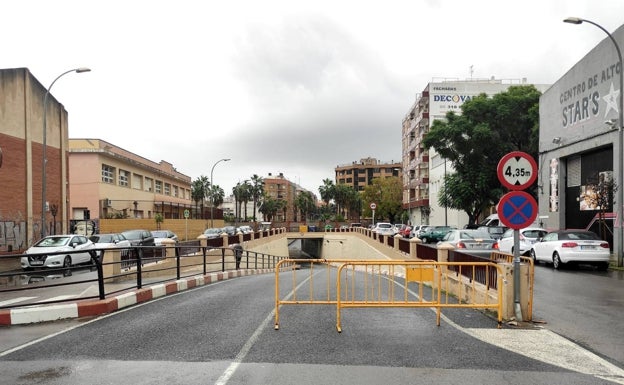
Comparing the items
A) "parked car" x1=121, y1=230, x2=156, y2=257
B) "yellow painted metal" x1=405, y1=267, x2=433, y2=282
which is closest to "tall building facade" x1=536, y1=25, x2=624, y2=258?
"yellow painted metal" x1=405, y1=267, x2=433, y2=282

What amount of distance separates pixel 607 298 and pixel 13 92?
95.6ft


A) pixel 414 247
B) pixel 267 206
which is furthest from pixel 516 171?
pixel 267 206

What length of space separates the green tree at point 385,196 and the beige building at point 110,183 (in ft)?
132

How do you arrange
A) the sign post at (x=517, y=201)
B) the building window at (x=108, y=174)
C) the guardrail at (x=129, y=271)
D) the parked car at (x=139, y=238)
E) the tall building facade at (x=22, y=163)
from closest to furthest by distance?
the sign post at (x=517, y=201) < the guardrail at (x=129, y=271) < the tall building facade at (x=22, y=163) < the parked car at (x=139, y=238) < the building window at (x=108, y=174)

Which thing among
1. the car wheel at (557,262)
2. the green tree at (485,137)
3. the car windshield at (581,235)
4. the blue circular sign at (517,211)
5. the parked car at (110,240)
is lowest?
the car wheel at (557,262)

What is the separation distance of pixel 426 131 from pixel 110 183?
41619mm

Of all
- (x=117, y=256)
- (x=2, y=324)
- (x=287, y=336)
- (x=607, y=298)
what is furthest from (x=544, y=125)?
(x=2, y=324)

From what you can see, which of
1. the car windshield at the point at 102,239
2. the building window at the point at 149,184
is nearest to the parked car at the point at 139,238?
the car windshield at the point at 102,239

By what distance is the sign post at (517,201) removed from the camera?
8.12m

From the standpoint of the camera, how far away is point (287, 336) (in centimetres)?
702

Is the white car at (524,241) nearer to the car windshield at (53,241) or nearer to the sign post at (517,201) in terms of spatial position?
the sign post at (517,201)

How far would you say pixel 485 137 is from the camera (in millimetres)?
37625

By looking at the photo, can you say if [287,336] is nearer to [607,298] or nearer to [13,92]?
[607,298]

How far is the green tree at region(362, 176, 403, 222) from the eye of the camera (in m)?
87.2
